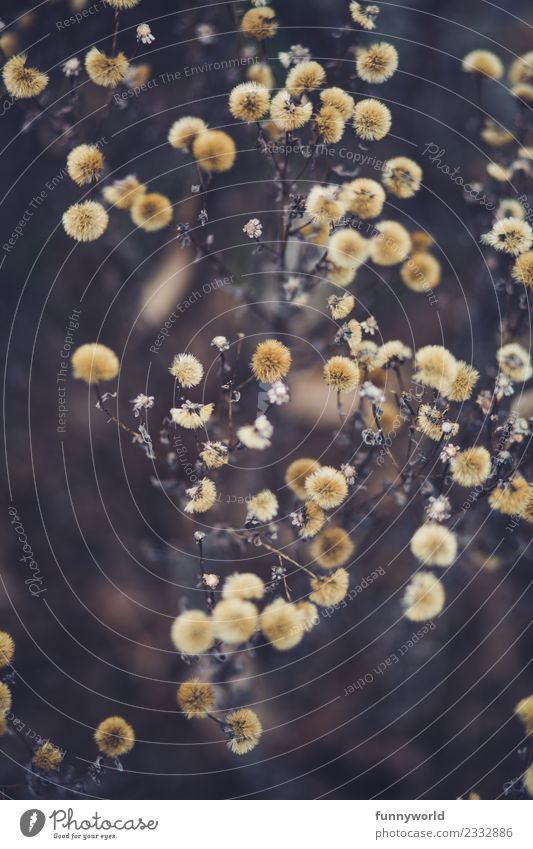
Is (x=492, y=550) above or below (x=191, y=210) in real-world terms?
below

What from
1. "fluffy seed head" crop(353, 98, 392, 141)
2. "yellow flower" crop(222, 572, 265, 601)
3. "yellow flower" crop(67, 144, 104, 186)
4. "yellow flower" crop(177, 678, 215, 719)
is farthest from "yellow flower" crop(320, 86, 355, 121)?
"yellow flower" crop(177, 678, 215, 719)

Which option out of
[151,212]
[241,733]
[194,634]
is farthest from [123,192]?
[241,733]

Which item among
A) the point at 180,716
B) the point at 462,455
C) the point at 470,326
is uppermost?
the point at 470,326

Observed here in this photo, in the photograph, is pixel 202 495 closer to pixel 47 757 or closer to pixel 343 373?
pixel 343 373

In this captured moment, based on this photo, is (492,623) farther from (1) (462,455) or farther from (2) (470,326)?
(2) (470,326)
